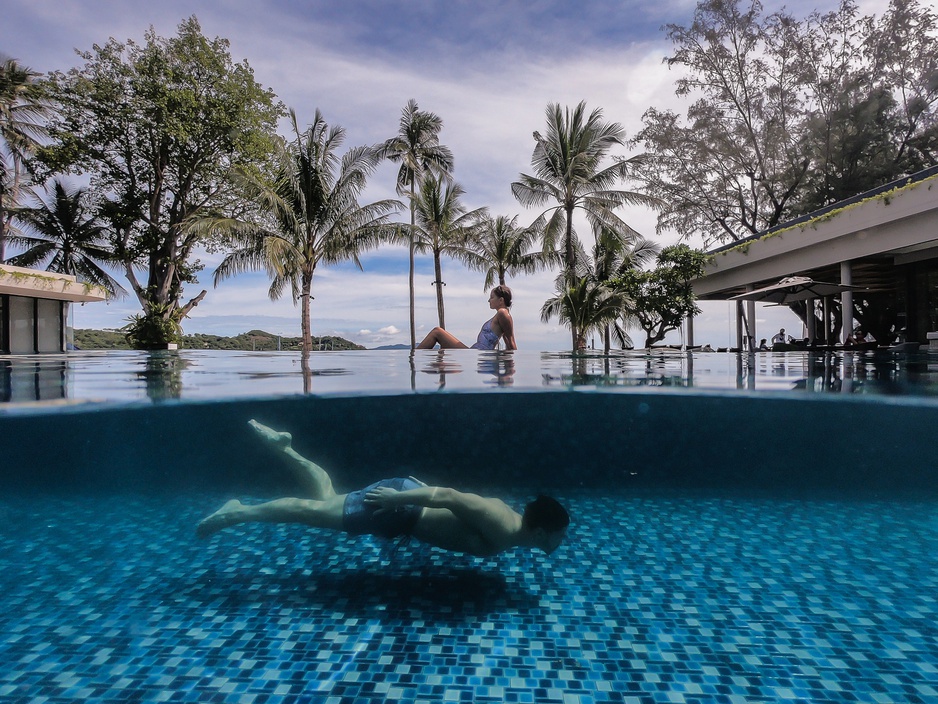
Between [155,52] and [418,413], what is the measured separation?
25.4 meters

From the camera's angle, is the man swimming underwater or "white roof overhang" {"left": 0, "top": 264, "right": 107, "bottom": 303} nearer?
the man swimming underwater

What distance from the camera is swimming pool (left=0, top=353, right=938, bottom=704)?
8.27ft

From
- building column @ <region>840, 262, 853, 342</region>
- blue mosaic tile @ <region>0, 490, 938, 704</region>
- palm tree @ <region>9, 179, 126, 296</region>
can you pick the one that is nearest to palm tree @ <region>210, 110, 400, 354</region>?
palm tree @ <region>9, 179, 126, 296</region>

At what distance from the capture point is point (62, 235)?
83.0 ft

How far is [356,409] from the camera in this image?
6.89 metres

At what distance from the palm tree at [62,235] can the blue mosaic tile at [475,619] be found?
25.4 m

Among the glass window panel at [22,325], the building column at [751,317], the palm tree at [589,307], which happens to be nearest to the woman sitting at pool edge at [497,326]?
the palm tree at [589,307]

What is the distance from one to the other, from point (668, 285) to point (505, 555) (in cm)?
1796

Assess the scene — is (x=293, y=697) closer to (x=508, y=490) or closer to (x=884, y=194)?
(x=508, y=490)

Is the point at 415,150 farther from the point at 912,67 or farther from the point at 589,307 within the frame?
the point at 912,67

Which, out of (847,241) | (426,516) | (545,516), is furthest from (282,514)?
(847,241)

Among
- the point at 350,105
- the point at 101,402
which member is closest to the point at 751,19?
the point at 350,105

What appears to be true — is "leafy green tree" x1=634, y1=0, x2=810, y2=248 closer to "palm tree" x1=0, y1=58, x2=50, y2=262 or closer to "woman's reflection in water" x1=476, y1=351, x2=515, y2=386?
"woman's reflection in water" x1=476, y1=351, x2=515, y2=386

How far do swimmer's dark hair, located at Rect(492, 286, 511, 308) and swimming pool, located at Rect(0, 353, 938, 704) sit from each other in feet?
4.89
